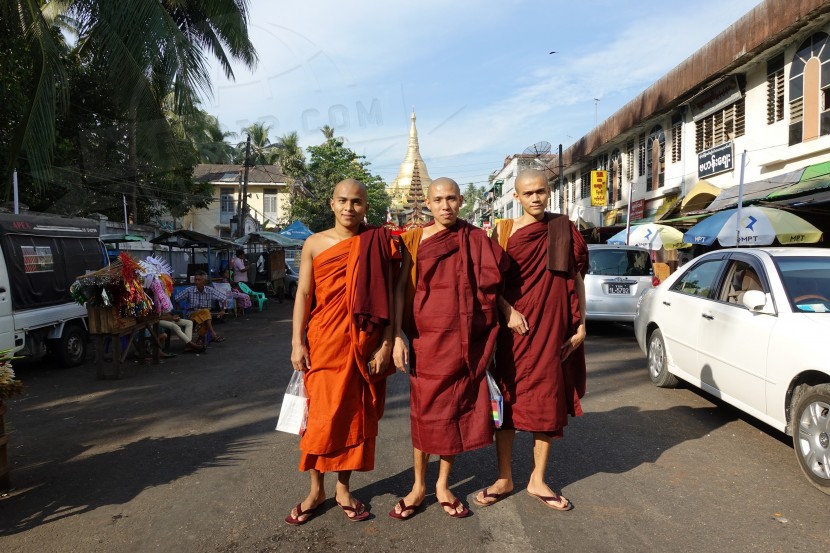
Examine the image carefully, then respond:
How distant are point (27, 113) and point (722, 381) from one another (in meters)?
9.18

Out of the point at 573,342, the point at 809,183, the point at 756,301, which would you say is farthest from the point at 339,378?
the point at 809,183

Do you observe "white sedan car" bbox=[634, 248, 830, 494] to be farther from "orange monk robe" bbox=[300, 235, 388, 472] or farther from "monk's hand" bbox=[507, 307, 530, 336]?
A: "orange monk robe" bbox=[300, 235, 388, 472]

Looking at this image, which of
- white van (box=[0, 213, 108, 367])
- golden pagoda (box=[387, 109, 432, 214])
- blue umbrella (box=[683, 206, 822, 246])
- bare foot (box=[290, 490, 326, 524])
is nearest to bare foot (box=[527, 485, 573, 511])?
bare foot (box=[290, 490, 326, 524])

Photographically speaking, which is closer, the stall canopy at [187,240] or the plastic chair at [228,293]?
the plastic chair at [228,293]

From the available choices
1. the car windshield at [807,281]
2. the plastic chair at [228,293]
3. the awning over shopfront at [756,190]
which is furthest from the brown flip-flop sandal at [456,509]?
the awning over shopfront at [756,190]

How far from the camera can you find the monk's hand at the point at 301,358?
3176 millimetres

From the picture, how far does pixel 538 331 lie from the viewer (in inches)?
128

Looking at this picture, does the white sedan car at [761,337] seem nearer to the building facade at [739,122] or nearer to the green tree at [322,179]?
the building facade at [739,122]

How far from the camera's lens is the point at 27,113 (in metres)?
8.07

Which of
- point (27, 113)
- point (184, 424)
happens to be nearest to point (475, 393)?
point (184, 424)

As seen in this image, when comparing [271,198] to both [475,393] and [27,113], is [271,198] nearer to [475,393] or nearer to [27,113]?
[27,113]

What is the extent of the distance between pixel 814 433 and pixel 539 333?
5.98 ft

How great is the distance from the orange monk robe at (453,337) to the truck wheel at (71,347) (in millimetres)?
6841

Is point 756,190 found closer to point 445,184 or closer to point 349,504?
point 445,184
